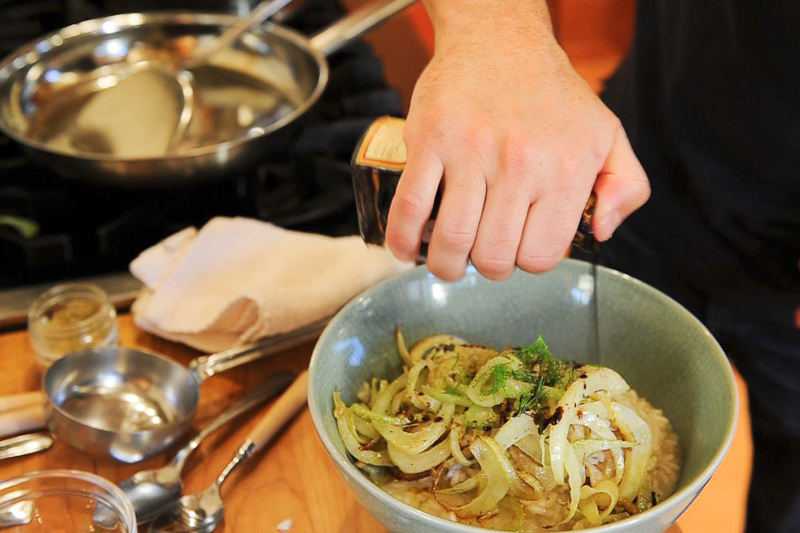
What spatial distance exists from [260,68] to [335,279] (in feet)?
2.43

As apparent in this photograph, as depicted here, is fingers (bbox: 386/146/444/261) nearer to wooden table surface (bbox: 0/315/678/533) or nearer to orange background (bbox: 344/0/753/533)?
wooden table surface (bbox: 0/315/678/533)

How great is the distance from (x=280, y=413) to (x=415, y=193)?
1.04ft

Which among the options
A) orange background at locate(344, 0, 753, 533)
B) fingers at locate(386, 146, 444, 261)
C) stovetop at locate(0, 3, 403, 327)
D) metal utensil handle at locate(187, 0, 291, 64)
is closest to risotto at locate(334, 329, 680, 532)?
fingers at locate(386, 146, 444, 261)

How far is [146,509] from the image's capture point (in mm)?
787

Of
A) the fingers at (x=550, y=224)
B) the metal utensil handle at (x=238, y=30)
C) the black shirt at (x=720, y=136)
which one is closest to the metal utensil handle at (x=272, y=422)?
the fingers at (x=550, y=224)

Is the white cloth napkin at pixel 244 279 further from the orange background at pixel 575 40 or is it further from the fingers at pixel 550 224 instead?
the orange background at pixel 575 40

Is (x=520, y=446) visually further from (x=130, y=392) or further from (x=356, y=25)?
(x=356, y=25)

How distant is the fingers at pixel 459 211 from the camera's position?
2.31 feet

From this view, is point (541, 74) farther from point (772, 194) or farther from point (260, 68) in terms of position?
point (260, 68)

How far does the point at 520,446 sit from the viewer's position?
716 millimetres

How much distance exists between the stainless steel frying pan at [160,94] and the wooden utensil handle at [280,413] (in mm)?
392

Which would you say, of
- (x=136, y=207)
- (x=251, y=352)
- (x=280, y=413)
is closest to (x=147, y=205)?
(x=136, y=207)

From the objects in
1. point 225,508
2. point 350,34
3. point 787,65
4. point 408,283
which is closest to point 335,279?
point 408,283

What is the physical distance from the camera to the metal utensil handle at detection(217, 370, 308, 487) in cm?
84
